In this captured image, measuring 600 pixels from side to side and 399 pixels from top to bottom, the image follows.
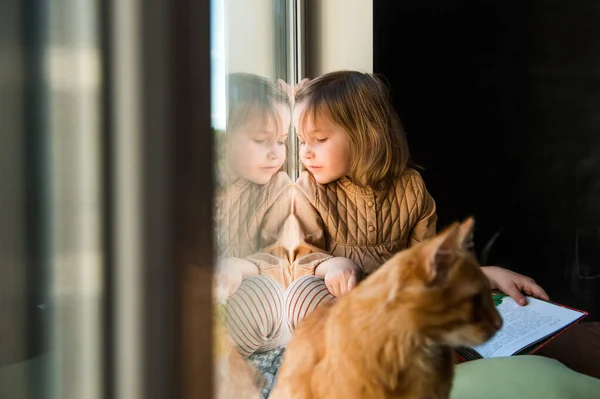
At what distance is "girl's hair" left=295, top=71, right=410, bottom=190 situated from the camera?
29.9 inches

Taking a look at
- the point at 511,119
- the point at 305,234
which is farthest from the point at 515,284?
the point at 305,234

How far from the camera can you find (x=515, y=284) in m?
0.86

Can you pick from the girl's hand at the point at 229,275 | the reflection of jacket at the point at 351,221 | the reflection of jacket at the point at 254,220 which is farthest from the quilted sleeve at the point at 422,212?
the girl's hand at the point at 229,275

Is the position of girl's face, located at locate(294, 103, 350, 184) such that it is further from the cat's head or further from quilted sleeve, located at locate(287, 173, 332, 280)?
the cat's head

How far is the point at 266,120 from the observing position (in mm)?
634

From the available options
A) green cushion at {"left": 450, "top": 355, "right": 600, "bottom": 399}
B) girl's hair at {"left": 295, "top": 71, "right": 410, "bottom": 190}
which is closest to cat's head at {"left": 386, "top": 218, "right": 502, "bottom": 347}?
green cushion at {"left": 450, "top": 355, "right": 600, "bottom": 399}

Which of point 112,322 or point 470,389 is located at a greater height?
point 112,322

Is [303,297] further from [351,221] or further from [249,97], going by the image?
[249,97]

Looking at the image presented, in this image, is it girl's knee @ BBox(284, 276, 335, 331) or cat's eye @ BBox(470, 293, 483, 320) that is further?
girl's knee @ BBox(284, 276, 335, 331)

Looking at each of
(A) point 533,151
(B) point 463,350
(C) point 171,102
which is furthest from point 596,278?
(C) point 171,102

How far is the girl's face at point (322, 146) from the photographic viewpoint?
756mm

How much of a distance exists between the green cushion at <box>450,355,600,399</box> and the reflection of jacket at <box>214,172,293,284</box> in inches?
11.8

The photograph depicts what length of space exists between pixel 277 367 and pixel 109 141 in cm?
40

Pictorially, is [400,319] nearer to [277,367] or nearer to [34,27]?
[277,367]
